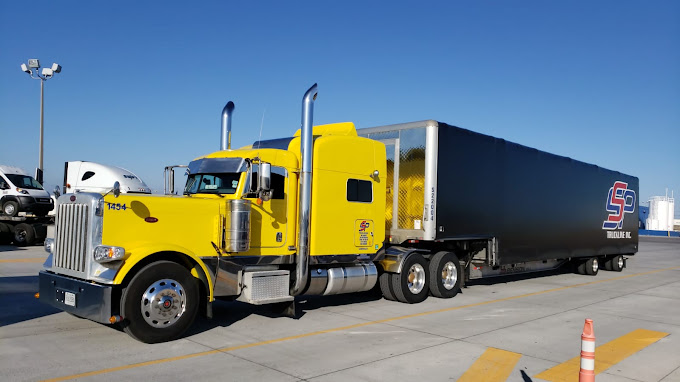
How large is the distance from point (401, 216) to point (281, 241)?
11.1ft

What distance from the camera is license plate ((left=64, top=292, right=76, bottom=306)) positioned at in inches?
280

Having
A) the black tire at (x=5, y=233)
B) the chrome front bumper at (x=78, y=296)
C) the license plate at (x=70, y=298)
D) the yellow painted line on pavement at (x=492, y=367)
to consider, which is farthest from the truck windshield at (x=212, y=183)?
the black tire at (x=5, y=233)

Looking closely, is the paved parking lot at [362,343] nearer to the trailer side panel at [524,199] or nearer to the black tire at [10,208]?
the trailer side panel at [524,199]

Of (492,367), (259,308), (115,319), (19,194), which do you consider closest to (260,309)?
(259,308)

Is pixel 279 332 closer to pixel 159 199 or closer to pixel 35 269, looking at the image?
pixel 159 199

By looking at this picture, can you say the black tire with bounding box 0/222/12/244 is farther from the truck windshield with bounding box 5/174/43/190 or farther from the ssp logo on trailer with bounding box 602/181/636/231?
the ssp logo on trailer with bounding box 602/181/636/231

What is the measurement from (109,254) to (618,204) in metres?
17.2

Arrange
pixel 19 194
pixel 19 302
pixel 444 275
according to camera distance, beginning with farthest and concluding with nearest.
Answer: pixel 19 194 < pixel 444 275 < pixel 19 302

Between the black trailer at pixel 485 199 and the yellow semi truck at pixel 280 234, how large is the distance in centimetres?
→ 4

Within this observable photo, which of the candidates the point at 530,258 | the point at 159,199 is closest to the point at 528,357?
the point at 159,199

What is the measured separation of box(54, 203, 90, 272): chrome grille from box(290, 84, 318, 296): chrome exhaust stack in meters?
3.21

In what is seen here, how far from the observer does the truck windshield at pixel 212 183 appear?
8430 mm

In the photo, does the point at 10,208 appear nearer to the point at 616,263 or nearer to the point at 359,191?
the point at 359,191

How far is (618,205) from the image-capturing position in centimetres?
1878
